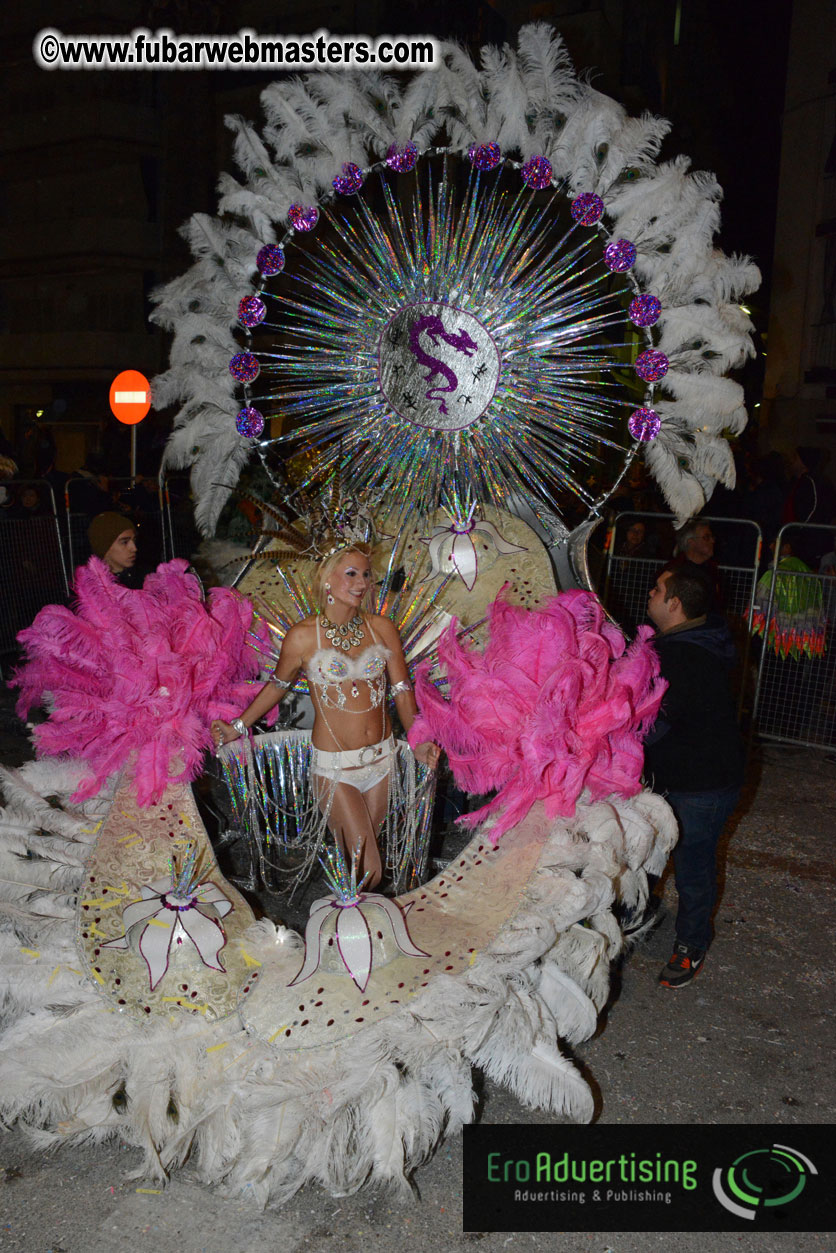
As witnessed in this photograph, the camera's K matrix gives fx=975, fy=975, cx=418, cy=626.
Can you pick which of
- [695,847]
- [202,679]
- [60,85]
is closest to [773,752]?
[695,847]

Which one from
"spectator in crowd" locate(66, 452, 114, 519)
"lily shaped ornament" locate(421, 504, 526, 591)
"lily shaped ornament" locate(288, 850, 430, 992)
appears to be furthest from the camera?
"spectator in crowd" locate(66, 452, 114, 519)

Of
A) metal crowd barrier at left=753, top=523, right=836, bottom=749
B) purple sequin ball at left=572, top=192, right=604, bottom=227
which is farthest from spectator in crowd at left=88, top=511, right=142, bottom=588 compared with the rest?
metal crowd barrier at left=753, top=523, right=836, bottom=749

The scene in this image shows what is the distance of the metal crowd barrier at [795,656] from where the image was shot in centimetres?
714

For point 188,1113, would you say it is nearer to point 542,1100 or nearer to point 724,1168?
point 542,1100

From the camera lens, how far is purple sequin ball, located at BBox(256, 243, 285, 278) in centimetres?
419

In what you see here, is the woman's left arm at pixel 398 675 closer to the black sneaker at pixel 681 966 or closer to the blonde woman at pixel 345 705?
the blonde woman at pixel 345 705

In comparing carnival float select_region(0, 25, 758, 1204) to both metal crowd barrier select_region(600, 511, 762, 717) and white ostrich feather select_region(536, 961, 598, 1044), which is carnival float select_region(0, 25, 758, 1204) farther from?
metal crowd barrier select_region(600, 511, 762, 717)

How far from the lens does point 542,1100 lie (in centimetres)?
276

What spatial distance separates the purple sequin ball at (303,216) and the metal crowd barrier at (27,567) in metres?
4.79

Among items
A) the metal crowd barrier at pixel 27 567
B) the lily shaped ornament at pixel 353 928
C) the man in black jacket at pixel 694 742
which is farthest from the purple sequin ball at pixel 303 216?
the metal crowd barrier at pixel 27 567

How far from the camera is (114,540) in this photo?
5.77 metres

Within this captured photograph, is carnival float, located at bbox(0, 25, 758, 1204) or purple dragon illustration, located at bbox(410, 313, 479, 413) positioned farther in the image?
purple dragon illustration, located at bbox(410, 313, 479, 413)

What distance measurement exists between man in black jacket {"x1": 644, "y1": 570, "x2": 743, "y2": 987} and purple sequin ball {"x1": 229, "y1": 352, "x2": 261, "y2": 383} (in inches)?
Answer: 76.6

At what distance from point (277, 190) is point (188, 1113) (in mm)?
3534
